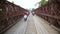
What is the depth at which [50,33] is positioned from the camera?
13.1 m

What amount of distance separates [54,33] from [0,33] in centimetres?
360

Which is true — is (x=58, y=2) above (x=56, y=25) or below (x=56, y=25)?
above

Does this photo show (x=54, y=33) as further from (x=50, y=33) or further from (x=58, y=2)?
(x=58, y=2)

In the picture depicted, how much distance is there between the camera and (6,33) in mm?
12992

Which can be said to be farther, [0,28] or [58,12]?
[58,12]

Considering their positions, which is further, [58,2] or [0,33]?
[58,2]

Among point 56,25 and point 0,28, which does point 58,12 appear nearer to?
point 56,25

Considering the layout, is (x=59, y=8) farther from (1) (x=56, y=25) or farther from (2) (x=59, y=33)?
(2) (x=59, y=33)

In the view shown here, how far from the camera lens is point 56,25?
16.6m

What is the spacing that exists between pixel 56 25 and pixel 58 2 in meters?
2.03

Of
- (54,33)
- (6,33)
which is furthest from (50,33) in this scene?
(6,33)

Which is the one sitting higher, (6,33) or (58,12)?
(58,12)

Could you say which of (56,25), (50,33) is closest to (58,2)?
(56,25)

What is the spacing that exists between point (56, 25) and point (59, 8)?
5.11ft
